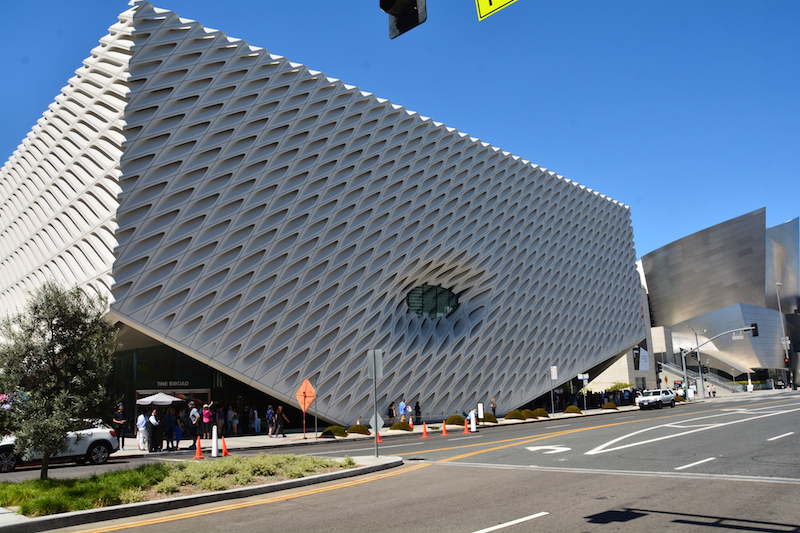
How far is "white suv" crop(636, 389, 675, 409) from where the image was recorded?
43719mm

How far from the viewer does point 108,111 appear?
87.4 feet

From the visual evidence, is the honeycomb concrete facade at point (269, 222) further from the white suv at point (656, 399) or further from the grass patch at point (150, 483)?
the grass patch at point (150, 483)

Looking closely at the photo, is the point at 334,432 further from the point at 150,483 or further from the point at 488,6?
the point at 488,6

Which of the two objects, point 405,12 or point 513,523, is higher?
point 405,12

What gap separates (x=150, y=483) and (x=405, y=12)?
9.22m

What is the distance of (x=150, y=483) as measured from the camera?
10367mm

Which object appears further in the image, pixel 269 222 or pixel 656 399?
pixel 656 399

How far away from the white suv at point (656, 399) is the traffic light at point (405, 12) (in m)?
44.6

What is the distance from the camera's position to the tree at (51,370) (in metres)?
10.7

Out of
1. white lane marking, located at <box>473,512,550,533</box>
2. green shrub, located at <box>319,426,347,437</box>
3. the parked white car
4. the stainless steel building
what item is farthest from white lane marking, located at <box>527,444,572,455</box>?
the stainless steel building

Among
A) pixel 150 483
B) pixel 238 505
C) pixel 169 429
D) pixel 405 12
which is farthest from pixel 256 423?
pixel 405 12

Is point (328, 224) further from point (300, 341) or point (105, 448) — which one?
A: point (105, 448)

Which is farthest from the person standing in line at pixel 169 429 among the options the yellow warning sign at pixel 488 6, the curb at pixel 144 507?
the yellow warning sign at pixel 488 6

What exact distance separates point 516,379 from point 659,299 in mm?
62001
